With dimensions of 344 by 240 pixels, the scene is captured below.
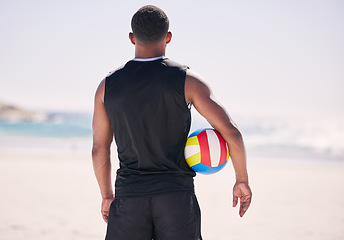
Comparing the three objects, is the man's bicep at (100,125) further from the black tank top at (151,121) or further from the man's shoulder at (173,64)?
the man's shoulder at (173,64)

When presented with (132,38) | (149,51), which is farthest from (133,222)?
(132,38)

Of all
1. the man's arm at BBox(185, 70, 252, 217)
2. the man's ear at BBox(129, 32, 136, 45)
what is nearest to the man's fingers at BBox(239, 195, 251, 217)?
the man's arm at BBox(185, 70, 252, 217)

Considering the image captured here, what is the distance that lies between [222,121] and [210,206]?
516 centimetres

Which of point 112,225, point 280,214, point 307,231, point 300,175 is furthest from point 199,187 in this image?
point 112,225

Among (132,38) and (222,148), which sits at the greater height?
(132,38)

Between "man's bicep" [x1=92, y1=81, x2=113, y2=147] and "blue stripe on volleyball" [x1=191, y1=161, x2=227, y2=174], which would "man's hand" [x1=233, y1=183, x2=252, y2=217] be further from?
"man's bicep" [x1=92, y1=81, x2=113, y2=147]

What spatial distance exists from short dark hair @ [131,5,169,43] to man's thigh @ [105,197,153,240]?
0.89 metres

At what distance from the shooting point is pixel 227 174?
35.4 ft

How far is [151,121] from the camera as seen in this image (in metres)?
2.12

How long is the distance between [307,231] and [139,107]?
15.1ft

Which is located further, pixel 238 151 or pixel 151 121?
pixel 238 151

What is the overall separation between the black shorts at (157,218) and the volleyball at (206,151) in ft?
0.72

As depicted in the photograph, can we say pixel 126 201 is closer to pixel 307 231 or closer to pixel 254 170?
pixel 307 231

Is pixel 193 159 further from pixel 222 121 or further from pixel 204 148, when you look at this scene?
pixel 222 121
